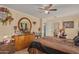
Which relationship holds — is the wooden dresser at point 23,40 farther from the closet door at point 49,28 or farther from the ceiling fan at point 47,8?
the ceiling fan at point 47,8

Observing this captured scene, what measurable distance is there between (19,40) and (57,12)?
0.68 meters

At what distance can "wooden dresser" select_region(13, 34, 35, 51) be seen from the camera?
2477 mm

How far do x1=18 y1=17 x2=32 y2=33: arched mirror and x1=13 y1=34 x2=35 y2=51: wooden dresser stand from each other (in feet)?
0.29

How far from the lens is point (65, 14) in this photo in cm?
Result: 246

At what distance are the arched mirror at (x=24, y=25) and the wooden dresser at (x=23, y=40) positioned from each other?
0.29 feet

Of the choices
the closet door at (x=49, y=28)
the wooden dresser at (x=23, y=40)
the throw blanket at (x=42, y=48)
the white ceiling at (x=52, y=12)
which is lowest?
the throw blanket at (x=42, y=48)

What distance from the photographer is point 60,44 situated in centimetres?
246

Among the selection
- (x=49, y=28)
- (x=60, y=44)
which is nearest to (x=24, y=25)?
(x=49, y=28)

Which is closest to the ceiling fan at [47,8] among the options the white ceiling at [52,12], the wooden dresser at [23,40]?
the white ceiling at [52,12]

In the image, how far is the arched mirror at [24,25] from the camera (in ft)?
8.12

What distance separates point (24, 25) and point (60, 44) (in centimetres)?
59
